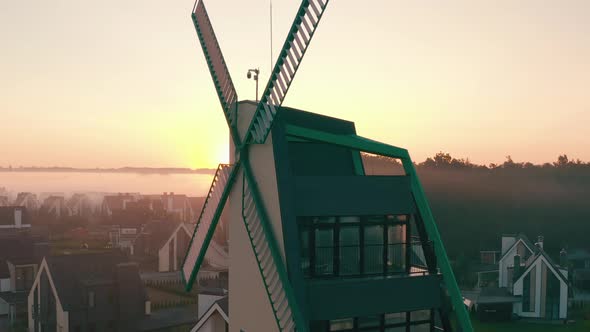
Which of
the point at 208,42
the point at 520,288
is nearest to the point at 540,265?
the point at 520,288

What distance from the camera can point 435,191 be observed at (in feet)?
267

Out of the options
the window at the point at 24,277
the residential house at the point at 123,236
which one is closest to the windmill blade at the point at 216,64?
the window at the point at 24,277

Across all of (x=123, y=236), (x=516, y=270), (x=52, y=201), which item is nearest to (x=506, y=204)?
(x=516, y=270)

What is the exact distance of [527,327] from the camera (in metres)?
39.6

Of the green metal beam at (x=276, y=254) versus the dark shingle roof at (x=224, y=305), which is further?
the dark shingle roof at (x=224, y=305)

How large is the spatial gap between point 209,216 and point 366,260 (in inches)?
189

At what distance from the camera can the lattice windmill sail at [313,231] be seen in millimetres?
12906

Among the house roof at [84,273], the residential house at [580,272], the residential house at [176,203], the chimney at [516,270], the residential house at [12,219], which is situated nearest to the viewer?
the house roof at [84,273]

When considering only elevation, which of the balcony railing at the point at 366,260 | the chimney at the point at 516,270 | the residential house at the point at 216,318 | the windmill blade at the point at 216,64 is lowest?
the chimney at the point at 516,270

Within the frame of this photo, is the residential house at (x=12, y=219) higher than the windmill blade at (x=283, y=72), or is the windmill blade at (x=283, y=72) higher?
the windmill blade at (x=283, y=72)

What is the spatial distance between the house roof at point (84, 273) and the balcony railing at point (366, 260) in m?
24.9

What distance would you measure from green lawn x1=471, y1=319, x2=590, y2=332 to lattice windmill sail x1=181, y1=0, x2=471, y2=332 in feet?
88.9

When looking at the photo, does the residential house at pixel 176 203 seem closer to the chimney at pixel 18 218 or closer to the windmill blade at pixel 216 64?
the chimney at pixel 18 218

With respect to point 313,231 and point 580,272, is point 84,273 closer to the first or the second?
point 313,231
